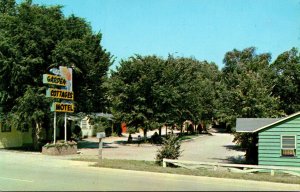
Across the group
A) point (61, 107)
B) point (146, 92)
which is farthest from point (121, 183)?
point (146, 92)

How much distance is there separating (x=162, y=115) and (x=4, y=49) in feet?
56.8

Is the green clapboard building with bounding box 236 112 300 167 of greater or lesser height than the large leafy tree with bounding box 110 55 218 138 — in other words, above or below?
below

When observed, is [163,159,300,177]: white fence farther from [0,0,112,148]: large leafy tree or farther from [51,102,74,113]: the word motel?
[0,0,112,148]: large leafy tree

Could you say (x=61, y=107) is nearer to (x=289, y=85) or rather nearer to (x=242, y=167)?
(x=242, y=167)

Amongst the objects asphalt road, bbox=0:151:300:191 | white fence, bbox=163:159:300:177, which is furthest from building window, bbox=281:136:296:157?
asphalt road, bbox=0:151:300:191

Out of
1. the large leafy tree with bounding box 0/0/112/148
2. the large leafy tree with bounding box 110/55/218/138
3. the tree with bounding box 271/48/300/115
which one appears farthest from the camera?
the tree with bounding box 271/48/300/115

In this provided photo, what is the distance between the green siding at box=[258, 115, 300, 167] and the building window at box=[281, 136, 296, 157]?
0.59 ft

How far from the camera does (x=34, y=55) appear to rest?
34250 mm

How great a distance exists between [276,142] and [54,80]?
16006 mm

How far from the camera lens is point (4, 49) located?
33.9m

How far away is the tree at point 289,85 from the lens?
168 ft

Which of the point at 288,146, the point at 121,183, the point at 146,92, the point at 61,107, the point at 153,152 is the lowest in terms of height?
the point at 153,152

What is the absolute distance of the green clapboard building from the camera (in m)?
25.4

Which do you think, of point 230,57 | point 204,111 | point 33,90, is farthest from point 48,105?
point 230,57
